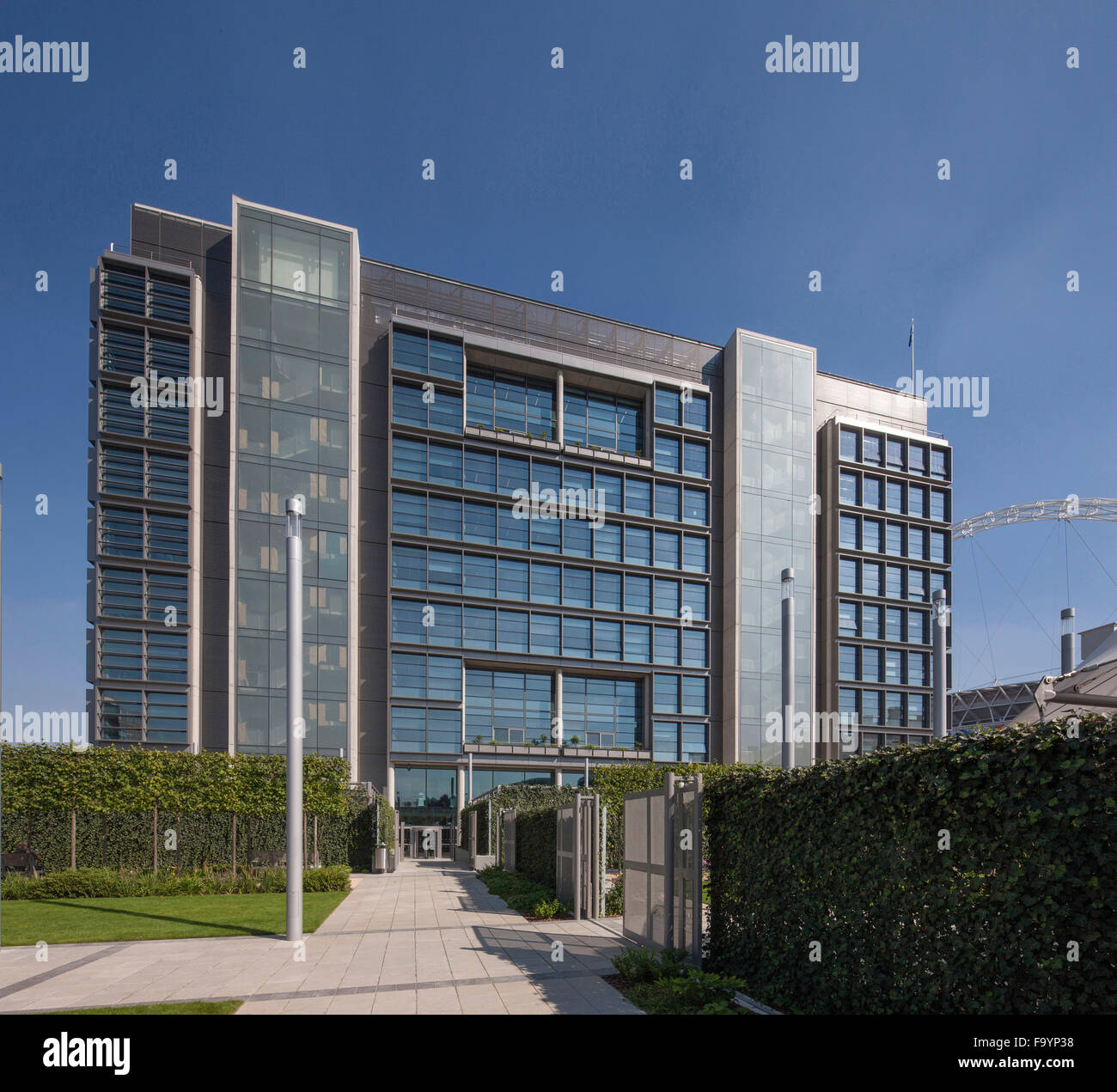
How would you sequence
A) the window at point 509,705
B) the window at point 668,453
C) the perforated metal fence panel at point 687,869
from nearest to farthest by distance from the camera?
the perforated metal fence panel at point 687,869, the window at point 509,705, the window at point 668,453

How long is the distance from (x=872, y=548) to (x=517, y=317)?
29.2m

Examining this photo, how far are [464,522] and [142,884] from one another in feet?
93.8

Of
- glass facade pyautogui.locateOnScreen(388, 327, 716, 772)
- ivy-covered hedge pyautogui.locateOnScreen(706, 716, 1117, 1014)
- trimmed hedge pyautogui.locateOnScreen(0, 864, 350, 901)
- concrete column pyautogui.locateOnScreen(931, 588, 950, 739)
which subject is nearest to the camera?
ivy-covered hedge pyautogui.locateOnScreen(706, 716, 1117, 1014)

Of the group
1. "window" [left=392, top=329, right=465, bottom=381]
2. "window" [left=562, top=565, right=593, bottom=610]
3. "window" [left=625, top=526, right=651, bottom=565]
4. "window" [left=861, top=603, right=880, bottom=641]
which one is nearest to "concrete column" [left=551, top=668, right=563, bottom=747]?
"window" [left=562, top=565, right=593, bottom=610]

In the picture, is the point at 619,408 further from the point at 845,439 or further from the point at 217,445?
the point at 217,445

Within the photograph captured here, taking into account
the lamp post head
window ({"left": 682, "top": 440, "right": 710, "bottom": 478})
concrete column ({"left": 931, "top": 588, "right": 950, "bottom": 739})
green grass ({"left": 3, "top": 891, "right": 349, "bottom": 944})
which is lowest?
green grass ({"left": 3, "top": 891, "right": 349, "bottom": 944})

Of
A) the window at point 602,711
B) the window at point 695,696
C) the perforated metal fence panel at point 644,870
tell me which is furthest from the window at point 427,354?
the perforated metal fence panel at point 644,870

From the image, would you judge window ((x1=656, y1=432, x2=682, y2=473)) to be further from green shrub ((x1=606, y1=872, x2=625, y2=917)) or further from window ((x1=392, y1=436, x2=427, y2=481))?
green shrub ((x1=606, y1=872, x2=625, y2=917))

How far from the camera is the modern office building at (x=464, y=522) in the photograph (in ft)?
128

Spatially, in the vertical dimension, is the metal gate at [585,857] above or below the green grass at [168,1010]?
below

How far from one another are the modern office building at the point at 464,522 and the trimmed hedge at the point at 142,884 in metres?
19.4

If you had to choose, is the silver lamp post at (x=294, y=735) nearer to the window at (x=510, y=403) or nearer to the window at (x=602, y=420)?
the window at (x=510, y=403)

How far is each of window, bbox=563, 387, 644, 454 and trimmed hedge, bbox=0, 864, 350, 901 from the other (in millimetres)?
33205

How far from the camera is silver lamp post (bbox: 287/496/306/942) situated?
1255 cm
